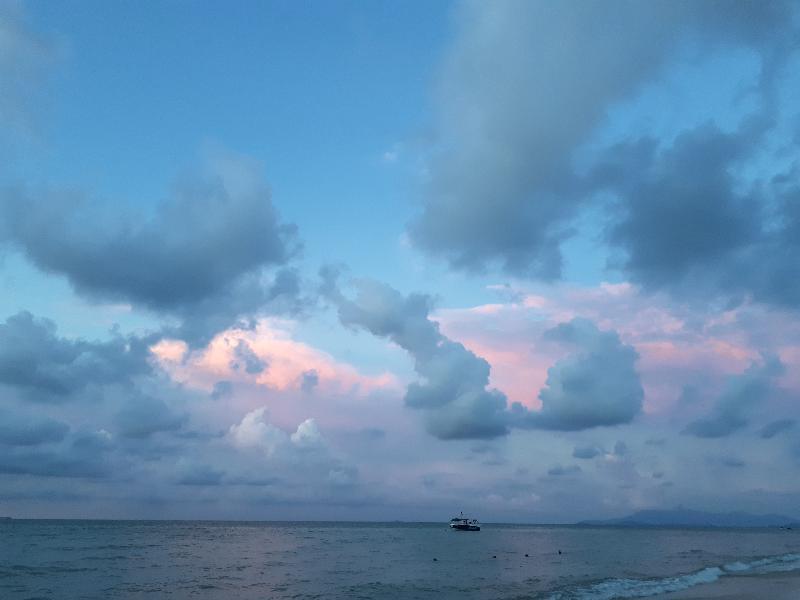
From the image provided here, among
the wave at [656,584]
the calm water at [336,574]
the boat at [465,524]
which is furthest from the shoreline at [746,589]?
the boat at [465,524]

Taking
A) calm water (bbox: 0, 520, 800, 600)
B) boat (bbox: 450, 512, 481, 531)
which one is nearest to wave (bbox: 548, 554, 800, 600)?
calm water (bbox: 0, 520, 800, 600)

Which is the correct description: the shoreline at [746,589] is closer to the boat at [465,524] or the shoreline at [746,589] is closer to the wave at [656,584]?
the wave at [656,584]

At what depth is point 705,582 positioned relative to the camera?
183 ft

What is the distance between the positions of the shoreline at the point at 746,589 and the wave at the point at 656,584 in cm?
133

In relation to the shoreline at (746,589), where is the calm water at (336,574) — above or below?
below

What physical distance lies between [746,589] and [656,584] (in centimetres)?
736

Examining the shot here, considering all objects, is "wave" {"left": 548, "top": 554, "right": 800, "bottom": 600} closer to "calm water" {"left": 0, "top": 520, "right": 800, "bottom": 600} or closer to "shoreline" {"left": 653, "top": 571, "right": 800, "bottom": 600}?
"calm water" {"left": 0, "top": 520, "right": 800, "bottom": 600}

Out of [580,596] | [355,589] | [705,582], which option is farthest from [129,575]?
[705,582]

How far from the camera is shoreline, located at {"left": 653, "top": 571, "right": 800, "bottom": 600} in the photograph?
145 ft

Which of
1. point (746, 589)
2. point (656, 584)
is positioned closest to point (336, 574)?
point (656, 584)

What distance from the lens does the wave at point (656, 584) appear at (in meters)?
47.0

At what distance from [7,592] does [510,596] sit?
124 feet

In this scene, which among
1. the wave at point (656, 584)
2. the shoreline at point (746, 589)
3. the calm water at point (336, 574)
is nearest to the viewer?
the shoreline at point (746, 589)

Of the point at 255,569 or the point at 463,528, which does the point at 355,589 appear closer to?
the point at 255,569
